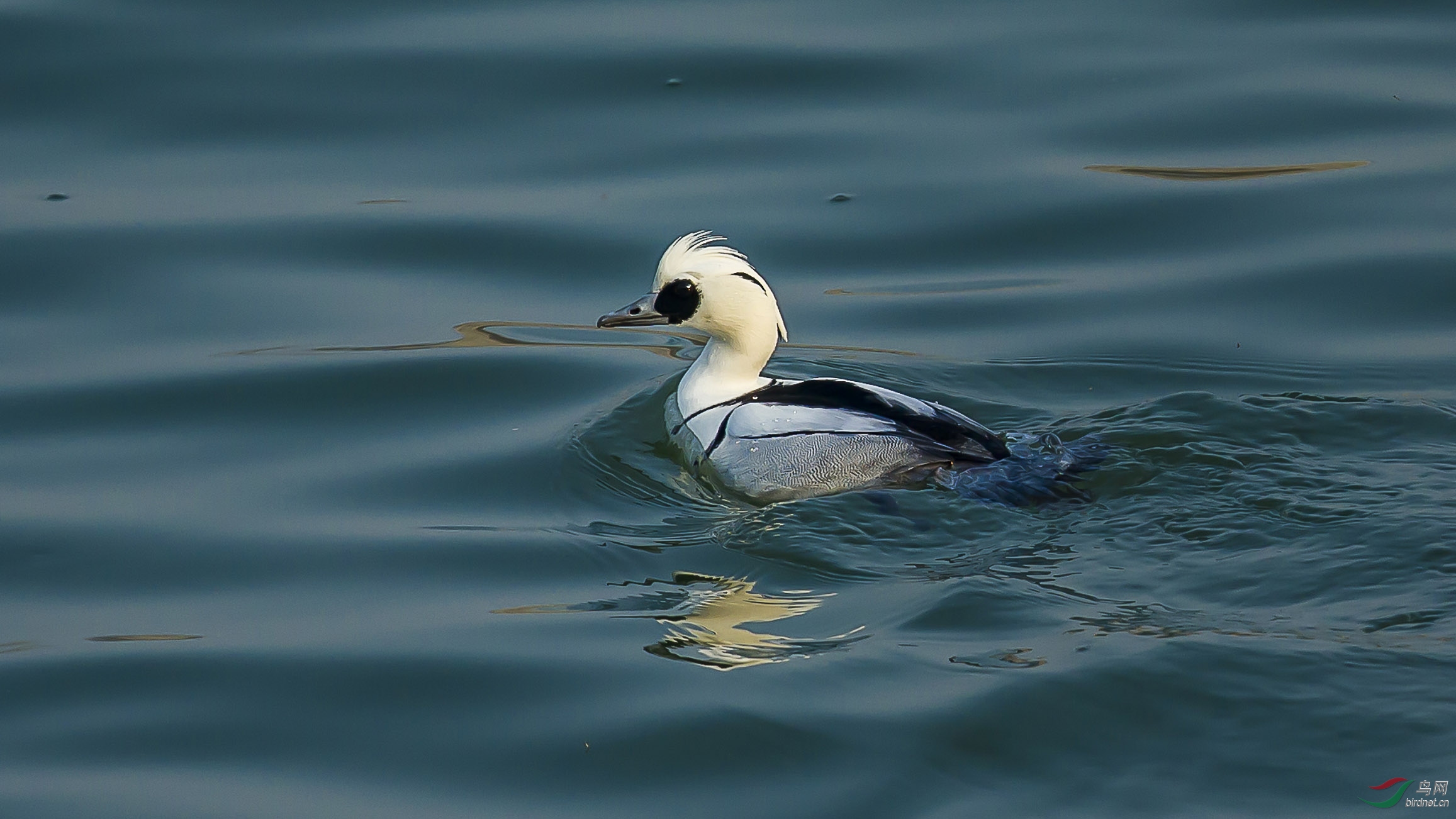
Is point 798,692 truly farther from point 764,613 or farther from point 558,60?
point 558,60

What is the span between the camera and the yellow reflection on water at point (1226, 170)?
10414 mm

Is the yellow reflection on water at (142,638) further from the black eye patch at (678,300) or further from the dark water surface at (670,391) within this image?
the black eye patch at (678,300)

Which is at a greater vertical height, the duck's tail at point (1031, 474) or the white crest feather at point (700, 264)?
the white crest feather at point (700, 264)

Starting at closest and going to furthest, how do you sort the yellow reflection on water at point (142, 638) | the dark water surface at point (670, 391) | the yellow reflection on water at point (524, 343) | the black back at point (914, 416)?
the dark water surface at point (670, 391), the yellow reflection on water at point (142, 638), the black back at point (914, 416), the yellow reflection on water at point (524, 343)

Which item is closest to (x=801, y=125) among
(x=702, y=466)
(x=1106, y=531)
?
(x=702, y=466)

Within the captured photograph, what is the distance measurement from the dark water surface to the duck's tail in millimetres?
113

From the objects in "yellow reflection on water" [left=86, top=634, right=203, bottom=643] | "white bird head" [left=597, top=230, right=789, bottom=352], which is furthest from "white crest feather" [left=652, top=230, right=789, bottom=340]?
"yellow reflection on water" [left=86, top=634, right=203, bottom=643]

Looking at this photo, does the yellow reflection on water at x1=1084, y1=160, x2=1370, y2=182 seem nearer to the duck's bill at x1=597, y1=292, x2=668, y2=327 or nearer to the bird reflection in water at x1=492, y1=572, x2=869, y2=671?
the duck's bill at x1=597, y1=292, x2=668, y2=327

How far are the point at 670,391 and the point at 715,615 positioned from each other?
256 centimetres

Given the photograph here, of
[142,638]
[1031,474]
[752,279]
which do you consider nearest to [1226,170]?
[752,279]

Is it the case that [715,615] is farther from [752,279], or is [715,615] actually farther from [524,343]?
[524,343]

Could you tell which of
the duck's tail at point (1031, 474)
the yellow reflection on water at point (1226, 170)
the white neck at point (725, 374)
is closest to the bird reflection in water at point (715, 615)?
the duck's tail at point (1031, 474)

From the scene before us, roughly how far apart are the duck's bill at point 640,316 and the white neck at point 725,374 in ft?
1.22

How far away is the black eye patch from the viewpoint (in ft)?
25.1
